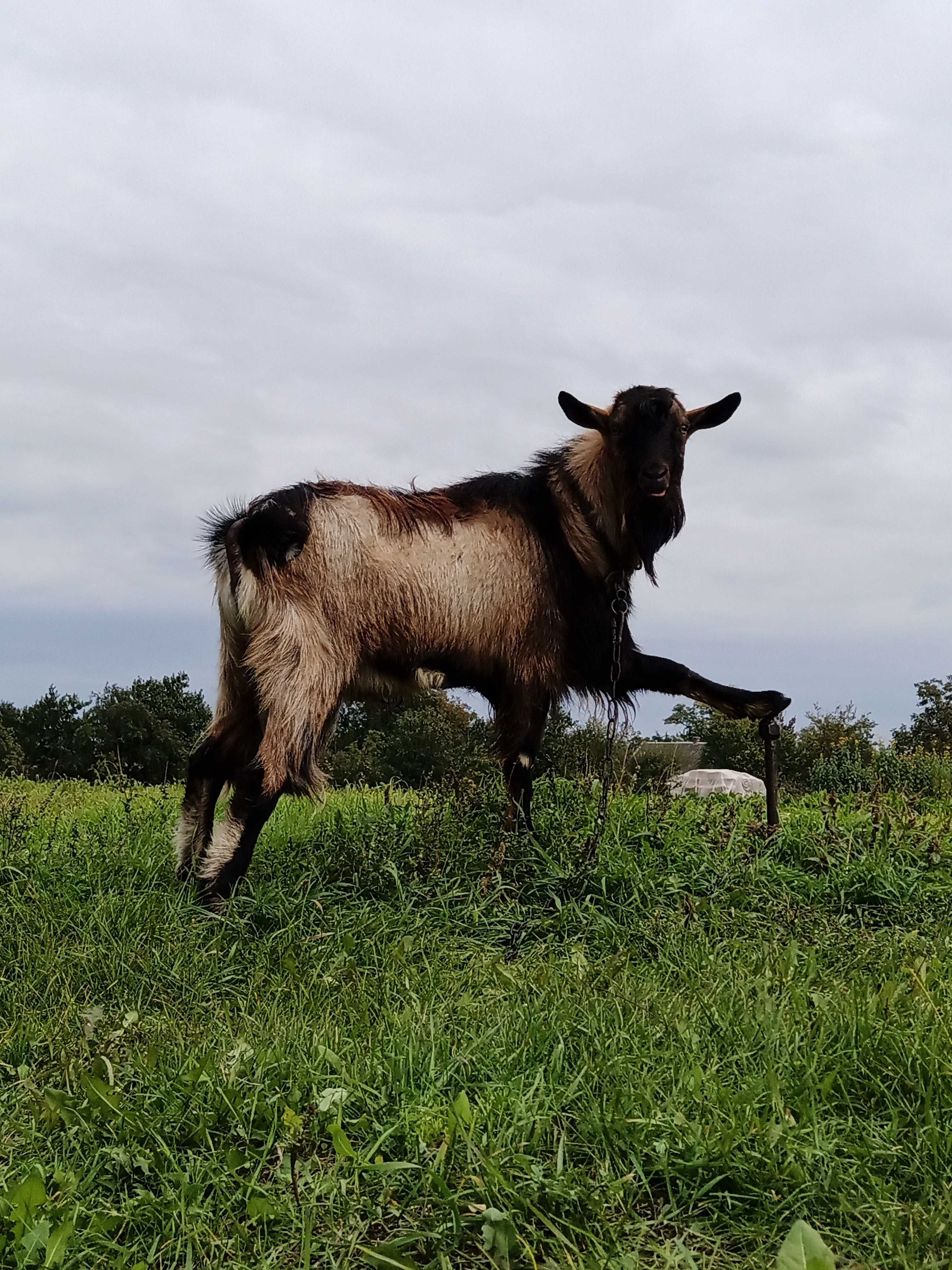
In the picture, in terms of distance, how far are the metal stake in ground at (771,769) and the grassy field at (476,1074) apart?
0.85 metres

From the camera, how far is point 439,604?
5719 millimetres

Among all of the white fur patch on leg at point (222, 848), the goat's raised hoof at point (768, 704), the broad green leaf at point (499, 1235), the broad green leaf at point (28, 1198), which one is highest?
the goat's raised hoof at point (768, 704)

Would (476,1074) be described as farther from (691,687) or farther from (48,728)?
(48,728)

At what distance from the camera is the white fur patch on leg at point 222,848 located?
18.1ft

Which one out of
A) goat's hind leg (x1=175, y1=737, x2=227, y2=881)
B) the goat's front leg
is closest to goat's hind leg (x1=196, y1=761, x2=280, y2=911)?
goat's hind leg (x1=175, y1=737, x2=227, y2=881)

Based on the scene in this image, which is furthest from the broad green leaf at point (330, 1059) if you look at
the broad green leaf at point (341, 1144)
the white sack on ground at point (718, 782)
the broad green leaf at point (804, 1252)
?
the white sack on ground at point (718, 782)

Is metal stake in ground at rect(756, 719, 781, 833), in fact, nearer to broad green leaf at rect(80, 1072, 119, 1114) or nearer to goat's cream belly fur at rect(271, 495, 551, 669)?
goat's cream belly fur at rect(271, 495, 551, 669)

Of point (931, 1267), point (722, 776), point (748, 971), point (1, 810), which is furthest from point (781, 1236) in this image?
point (722, 776)

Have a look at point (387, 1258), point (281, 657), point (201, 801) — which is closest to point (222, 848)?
point (201, 801)

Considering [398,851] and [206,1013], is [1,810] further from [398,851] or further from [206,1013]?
[206,1013]

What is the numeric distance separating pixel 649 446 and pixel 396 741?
14.0 meters

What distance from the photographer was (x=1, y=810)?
270 inches

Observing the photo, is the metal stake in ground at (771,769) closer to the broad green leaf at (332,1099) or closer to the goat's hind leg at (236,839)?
the goat's hind leg at (236,839)

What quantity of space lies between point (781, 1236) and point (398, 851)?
3.63 metres
